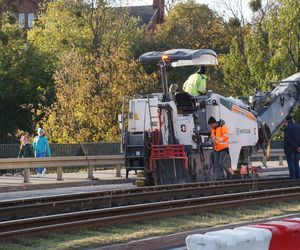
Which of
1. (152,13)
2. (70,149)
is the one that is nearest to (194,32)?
(152,13)

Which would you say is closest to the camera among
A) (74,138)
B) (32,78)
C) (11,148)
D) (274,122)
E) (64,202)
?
(64,202)

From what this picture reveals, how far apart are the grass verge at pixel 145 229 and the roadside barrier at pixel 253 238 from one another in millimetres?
3277

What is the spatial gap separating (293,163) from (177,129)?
12.2 ft

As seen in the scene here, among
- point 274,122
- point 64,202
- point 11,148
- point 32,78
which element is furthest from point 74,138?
point 64,202

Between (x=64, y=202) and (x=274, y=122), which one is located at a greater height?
(x=274, y=122)

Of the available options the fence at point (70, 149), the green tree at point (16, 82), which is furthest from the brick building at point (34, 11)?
the fence at point (70, 149)

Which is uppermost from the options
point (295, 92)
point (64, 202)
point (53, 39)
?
point (53, 39)

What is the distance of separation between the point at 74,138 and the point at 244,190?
63.1 feet

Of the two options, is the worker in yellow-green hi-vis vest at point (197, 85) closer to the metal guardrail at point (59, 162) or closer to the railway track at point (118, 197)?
the railway track at point (118, 197)

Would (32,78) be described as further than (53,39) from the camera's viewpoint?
No

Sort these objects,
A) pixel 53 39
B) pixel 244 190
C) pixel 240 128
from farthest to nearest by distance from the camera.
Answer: pixel 53 39 < pixel 240 128 < pixel 244 190

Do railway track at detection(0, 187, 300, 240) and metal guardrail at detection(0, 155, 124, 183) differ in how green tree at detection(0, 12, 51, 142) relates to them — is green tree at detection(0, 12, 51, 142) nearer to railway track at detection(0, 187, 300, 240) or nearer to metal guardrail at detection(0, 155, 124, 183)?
metal guardrail at detection(0, 155, 124, 183)

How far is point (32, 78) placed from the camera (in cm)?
4928

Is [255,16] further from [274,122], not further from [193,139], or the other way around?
[193,139]
